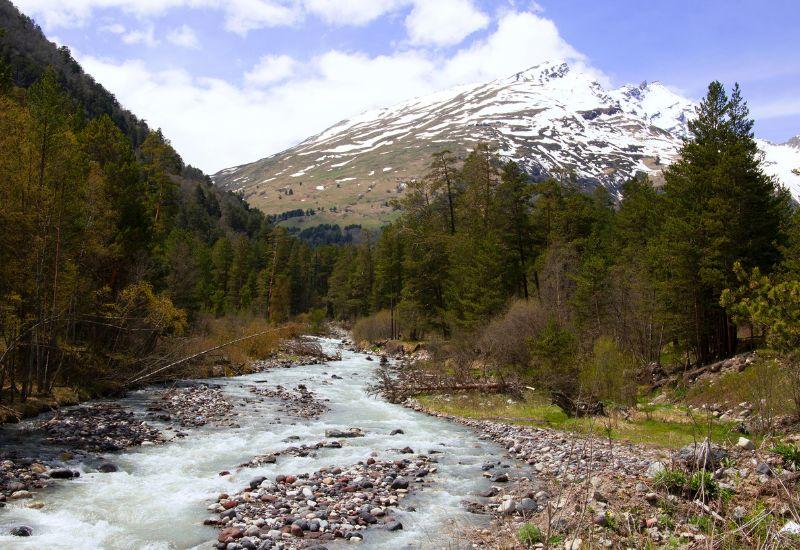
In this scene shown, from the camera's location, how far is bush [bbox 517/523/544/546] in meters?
8.73

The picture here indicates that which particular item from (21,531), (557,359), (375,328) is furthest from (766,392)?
(375,328)

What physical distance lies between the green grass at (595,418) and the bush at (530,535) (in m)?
4.78

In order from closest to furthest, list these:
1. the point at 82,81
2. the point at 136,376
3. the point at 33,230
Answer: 1. the point at 33,230
2. the point at 136,376
3. the point at 82,81

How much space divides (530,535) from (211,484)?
8.23 metres

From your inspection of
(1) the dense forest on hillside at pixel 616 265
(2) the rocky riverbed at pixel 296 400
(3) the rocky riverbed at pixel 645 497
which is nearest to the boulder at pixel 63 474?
(3) the rocky riverbed at pixel 645 497

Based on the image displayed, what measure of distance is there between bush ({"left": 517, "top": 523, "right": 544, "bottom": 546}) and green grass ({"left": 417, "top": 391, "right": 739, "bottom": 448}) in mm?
4777

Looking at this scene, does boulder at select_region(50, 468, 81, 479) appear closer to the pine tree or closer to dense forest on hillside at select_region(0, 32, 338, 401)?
dense forest on hillside at select_region(0, 32, 338, 401)

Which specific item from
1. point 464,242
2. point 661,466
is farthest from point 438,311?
point 661,466

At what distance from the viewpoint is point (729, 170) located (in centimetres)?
2852

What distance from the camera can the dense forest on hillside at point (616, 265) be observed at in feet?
81.7

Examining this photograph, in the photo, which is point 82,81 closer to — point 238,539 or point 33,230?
point 33,230

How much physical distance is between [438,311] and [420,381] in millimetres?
23877

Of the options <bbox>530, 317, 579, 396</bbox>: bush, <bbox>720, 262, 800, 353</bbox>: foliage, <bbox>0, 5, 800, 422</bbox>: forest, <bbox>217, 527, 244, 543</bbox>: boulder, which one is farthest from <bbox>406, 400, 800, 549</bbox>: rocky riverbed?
<bbox>530, 317, 579, 396</bbox>: bush

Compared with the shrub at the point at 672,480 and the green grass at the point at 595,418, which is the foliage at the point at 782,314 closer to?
the green grass at the point at 595,418
